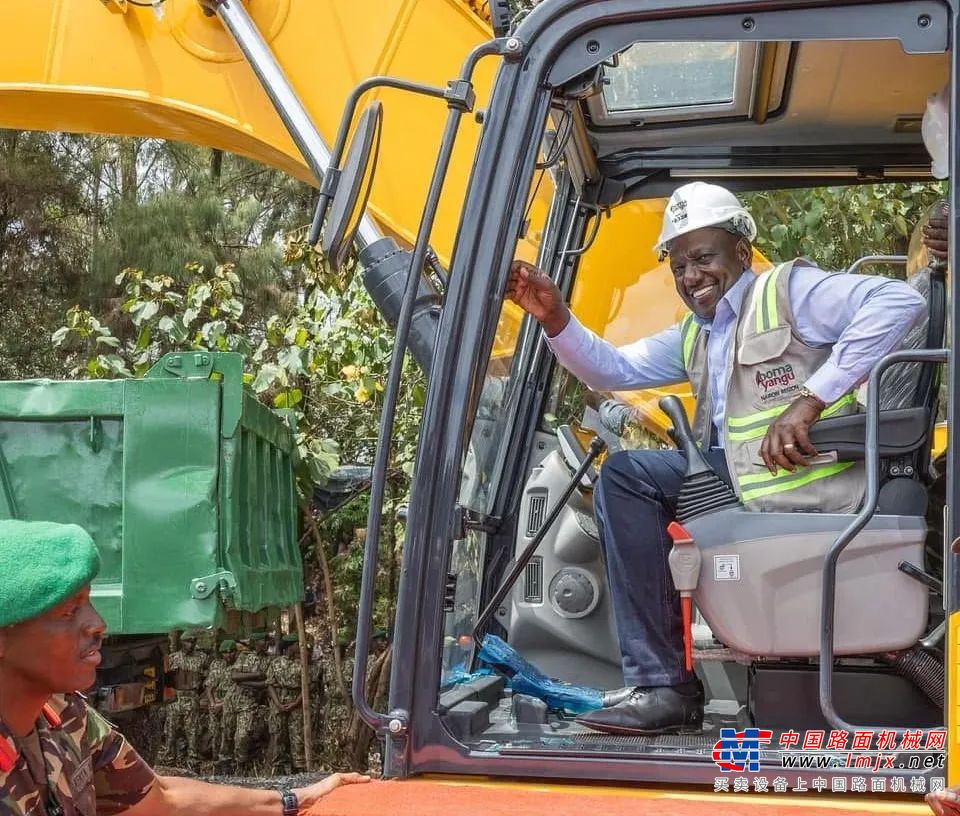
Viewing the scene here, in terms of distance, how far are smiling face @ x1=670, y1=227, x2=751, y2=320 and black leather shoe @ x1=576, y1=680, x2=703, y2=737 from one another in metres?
0.92

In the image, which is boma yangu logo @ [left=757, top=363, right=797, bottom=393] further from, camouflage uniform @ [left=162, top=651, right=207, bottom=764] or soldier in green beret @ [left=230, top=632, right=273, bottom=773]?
soldier in green beret @ [left=230, top=632, right=273, bottom=773]

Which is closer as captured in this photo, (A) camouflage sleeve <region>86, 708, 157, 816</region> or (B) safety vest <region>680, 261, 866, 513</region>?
(A) camouflage sleeve <region>86, 708, 157, 816</region>

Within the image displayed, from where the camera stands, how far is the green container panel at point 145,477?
3.39 metres

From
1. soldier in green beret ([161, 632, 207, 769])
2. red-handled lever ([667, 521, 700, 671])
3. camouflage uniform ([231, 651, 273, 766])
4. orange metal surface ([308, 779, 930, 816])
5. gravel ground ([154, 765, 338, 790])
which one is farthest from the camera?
camouflage uniform ([231, 651, 273, 766])

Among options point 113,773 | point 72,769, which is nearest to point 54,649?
point 72,769

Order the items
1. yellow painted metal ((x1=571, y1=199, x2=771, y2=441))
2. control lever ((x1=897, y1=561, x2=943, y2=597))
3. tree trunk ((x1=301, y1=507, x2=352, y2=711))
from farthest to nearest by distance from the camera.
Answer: tree trunk ((x1=301, y1=507, x2=352, y2=711))
yellow painted metal ((x1=571, y1=199, x2=771, y2=441))
control lever ((x1=897, y1=561, x2=943, y2=597))

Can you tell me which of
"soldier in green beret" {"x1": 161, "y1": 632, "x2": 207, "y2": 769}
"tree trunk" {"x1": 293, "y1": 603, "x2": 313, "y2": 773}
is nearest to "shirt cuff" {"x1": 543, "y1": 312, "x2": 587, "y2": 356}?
"soldier in green beret" {"x1": 161, "y1": 632, "x2": 207, "y2": 769}

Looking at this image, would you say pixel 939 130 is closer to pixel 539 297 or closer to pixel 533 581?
pixel 539 297

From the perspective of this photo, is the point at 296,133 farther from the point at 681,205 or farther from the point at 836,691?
the point at 836,691

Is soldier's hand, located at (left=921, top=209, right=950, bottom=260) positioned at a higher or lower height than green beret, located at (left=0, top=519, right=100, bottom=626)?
higher

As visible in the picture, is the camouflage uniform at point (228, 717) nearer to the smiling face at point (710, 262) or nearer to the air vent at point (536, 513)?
the air vent at point (536, 513)

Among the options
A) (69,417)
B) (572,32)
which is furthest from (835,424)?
(69,417)

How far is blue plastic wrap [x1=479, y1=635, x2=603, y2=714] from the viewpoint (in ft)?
9.53

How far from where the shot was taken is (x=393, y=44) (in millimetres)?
4410
